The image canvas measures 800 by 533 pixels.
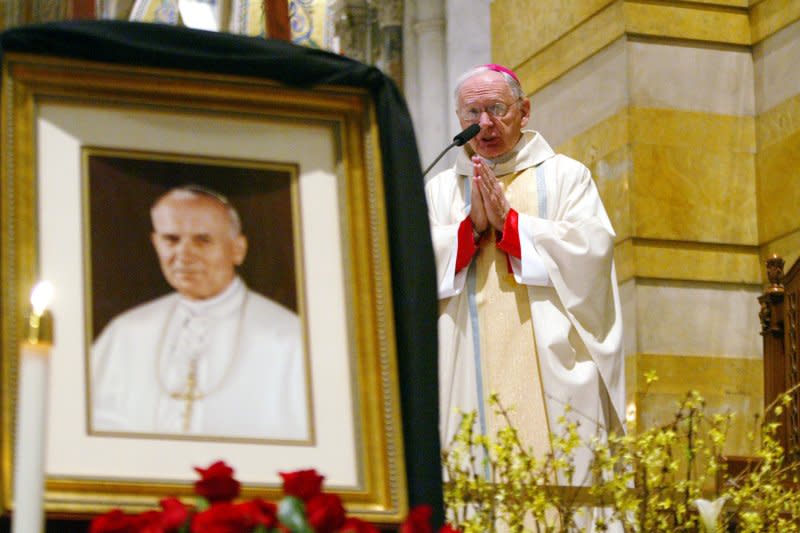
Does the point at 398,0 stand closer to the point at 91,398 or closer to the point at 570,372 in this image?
the point at 570,372

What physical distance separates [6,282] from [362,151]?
0.60m

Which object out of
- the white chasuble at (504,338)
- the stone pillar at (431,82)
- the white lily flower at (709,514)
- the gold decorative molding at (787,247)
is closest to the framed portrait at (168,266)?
the white lily flower at (709,514)

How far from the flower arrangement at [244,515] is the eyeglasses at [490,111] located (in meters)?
4.30

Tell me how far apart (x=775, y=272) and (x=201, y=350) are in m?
5.36

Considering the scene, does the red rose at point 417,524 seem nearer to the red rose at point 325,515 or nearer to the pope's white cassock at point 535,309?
the red rose at point 325,515

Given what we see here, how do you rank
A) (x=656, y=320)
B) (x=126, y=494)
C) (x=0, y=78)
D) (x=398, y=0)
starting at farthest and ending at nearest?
(x=398, y=0), (x=656, y=320), (x=0, y=78), (x=126, y=494)

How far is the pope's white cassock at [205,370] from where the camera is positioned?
2.40 meters

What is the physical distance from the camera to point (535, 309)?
614 cm

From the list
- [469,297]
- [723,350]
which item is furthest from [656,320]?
[469,297]

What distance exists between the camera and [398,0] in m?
15.2

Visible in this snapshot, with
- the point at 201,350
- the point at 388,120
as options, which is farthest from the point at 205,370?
the point at 388,120

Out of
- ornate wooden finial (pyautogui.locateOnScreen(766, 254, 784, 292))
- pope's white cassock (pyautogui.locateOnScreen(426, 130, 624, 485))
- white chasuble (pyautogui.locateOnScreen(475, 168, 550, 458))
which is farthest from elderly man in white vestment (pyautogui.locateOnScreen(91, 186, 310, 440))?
ornate wooden finial (pyautogui.locateOnScreen(766, 254, 784, 292))

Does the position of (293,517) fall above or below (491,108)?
below

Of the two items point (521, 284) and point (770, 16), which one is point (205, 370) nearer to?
point (521, 284)
